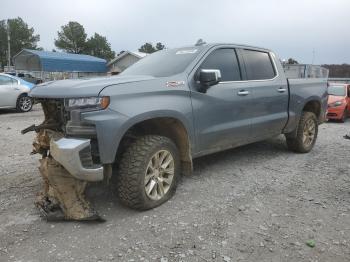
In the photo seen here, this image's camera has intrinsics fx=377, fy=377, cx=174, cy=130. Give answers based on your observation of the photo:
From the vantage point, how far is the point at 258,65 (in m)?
5.75

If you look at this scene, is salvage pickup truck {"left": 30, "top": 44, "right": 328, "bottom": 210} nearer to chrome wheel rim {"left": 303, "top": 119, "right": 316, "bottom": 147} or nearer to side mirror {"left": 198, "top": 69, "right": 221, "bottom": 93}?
side mirror {"left": 198, "top": 69, "right": 221, "bottom": 93}

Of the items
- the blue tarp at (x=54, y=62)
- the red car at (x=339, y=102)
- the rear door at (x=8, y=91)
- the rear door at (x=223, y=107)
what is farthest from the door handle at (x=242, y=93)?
the blue tarp at (x=54, y=62)

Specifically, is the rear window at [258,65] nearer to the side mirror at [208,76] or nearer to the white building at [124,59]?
the side mirror at [208,76]

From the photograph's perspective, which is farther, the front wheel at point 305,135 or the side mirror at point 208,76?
the front wheel at point 305,135

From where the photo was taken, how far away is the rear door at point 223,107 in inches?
179

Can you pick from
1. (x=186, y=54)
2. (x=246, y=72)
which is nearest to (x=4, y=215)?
(x=186, y=54)

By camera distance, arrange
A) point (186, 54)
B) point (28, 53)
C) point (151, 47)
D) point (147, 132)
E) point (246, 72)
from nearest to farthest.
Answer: point (147, 132) < point (186, 54) < point (246, 72) < point (28, 53) < point (151, 47)

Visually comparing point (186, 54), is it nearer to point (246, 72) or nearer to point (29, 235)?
point (246, 72)

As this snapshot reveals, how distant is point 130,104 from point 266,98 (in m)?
2.61

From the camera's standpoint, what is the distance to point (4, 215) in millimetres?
3902

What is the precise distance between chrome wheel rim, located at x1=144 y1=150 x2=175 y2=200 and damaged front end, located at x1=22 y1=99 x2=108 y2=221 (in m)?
0.61

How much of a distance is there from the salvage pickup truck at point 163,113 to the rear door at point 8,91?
890 centimetres

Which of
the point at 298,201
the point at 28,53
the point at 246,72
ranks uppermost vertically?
the point at 28,53

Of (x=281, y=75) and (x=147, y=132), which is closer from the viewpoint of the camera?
(x=147, y=132)
